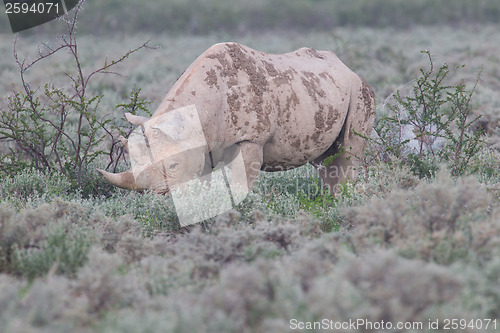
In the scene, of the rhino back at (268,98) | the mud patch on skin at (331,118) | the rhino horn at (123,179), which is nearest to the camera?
the rhino horn at (123,179)

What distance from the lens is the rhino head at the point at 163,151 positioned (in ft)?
18.4

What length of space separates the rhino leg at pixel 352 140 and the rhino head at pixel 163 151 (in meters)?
2.11

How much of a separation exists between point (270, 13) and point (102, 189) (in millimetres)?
34119

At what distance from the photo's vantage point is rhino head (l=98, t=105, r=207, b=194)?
5602 millimetres

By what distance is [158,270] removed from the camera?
4.36 m

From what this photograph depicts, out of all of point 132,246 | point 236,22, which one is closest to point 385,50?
point 236,22

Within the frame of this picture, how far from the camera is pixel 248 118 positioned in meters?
6.21

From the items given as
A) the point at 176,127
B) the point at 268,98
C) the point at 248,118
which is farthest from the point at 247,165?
the point at 176,127

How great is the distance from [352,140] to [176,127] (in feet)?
9.04

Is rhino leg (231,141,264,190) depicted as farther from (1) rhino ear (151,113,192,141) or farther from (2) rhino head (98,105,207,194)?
(1) rhino ear (151,113,192,141)

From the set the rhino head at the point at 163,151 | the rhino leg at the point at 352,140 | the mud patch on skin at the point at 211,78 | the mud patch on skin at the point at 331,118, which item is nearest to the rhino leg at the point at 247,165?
the rhino head at the point at 163,151

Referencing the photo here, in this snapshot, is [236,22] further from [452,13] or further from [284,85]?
[284,85]

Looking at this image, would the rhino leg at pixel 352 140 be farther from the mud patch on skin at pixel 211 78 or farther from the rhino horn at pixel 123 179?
the rhino horn at pixel 123 179

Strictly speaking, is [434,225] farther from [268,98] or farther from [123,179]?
[123,179]
